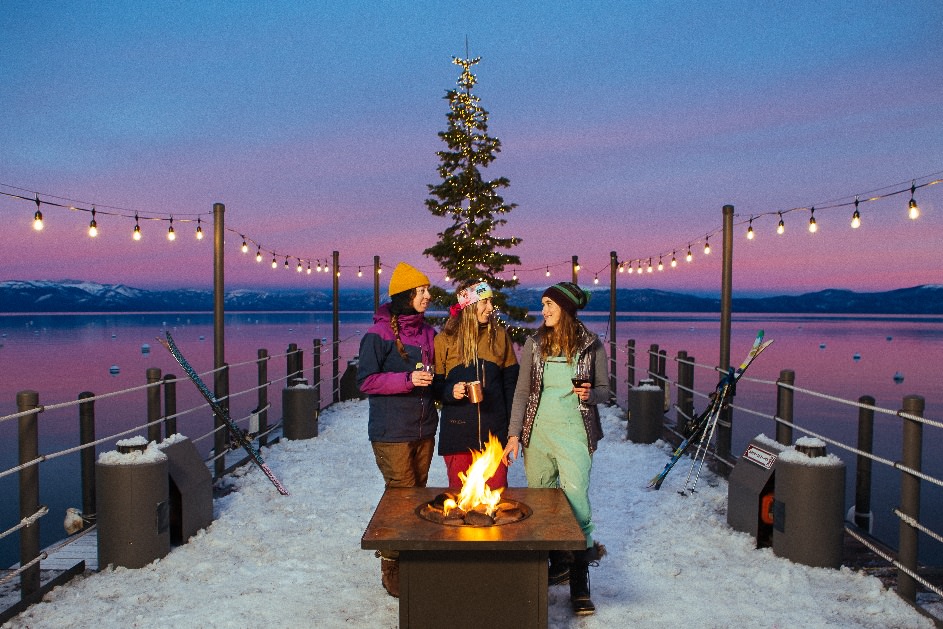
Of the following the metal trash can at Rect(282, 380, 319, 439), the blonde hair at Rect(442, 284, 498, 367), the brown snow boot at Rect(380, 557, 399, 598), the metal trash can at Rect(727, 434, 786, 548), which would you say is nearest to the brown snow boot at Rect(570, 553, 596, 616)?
the brown snow boot at Rect(380, 557, 399, 598)

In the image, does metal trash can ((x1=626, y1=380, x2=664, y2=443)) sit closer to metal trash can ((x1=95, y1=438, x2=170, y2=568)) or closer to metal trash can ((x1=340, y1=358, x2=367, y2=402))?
metal trash can ((x1=340, y1=358, x2=367, y2=402))

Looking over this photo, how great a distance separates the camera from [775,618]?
4.00m

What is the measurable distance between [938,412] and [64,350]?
203 ft

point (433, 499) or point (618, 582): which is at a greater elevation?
point (433, 499)

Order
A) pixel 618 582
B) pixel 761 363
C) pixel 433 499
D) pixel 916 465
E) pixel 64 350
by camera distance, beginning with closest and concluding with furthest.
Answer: pixel 433 499 < pixel 916 465 < pixel 618 582 < pixel 761 363 < pixel 64 350

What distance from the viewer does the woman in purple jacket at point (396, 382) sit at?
14.6 ft

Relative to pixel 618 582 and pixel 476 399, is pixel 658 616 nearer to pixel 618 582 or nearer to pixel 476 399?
pixel 618 582

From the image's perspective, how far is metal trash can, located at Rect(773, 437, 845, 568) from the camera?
4727 mm

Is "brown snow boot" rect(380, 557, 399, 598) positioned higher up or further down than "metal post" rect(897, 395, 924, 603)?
further down

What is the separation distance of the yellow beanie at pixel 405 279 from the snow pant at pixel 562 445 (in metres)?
1.01

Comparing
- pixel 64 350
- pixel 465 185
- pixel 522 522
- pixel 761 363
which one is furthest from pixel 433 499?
pixel 64 350

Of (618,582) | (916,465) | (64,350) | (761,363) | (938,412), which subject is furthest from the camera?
(64,350)

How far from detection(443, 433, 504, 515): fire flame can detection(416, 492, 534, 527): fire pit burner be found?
0.04m

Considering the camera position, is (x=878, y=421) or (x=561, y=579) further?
(x=878, y=421)
